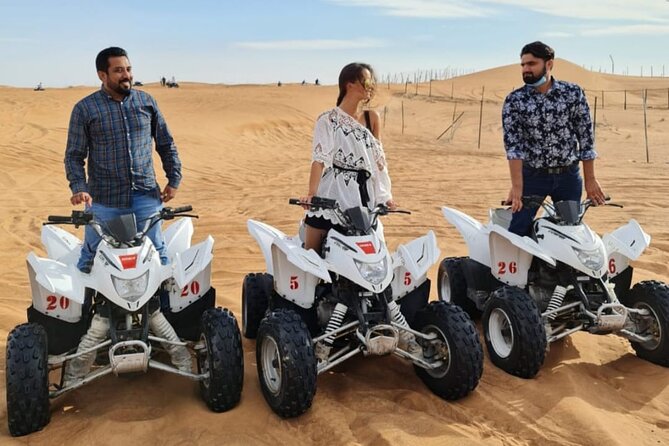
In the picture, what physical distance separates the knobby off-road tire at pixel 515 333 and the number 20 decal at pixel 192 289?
2.01m

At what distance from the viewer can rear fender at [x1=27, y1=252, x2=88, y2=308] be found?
13.1ft

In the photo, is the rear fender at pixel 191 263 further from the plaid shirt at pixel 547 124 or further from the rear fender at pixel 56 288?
the plaid shirt at pixel 547 124

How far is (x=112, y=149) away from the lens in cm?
478

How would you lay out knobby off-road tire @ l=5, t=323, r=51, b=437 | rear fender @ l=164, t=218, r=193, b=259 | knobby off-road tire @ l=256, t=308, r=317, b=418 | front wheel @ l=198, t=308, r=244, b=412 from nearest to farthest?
knobby off-road tire @ l=5, t=323, r=51, b=437 → knobby off-road tire @ l=256, t=308, r=317, b=418 → front wheel @ l=198, t=308, r=244, b=412 → rear fender @ l=164, t=218, r=193, b=259

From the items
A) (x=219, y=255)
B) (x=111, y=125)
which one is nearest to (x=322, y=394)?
(x=111, y=125)

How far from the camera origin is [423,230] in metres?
10.2

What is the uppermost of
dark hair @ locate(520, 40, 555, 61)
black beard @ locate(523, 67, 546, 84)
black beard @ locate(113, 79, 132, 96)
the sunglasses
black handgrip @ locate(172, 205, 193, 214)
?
dark hair @ locate(520, 40, 555, 61)

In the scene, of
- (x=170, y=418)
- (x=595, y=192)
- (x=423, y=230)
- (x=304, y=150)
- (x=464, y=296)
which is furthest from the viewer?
(x=304, y=150)

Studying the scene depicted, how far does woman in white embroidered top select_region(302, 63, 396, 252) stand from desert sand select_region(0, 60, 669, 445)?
1103 mm

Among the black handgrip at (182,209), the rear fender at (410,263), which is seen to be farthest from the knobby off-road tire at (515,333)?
the black handgrip at (182,209)

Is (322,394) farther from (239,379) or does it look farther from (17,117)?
(17,117)

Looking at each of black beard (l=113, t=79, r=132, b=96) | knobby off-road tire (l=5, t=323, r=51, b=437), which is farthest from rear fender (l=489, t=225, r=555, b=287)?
knobby off-road tire (l=5, t=323, r=51, b=437)

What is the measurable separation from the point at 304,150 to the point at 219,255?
14836 millimetres

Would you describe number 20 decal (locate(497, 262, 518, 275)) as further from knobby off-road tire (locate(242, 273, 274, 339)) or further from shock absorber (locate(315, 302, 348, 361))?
knobby off-road tire (locate(242, 273, 274, 339))
